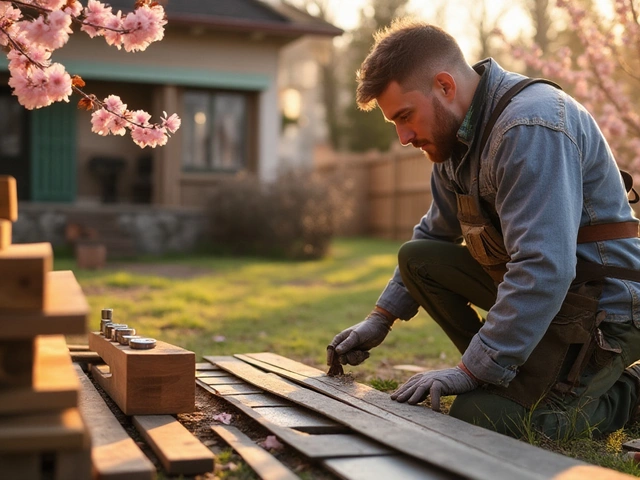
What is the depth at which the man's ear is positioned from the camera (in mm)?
3070

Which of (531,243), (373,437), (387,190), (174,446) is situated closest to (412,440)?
(373,437)

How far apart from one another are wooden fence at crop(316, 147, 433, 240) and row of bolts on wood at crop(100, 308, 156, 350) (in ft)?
41.4

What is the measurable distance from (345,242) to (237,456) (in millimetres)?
15268

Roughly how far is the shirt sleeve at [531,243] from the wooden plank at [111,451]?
122 centimetres

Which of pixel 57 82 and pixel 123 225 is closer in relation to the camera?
pixel 57 82

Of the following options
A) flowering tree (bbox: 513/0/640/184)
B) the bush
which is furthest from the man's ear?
the bush

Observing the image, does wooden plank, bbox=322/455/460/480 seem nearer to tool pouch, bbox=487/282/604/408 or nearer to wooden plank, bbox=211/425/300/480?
wooden plank, bbox=211/425/300/480

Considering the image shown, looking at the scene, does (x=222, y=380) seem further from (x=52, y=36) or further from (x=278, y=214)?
(x=278, y=214)

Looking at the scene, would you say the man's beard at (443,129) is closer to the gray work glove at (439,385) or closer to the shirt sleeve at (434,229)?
the shirt sleeve at (434,229)

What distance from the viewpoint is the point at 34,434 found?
1818 millimetres

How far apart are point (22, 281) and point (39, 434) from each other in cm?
35

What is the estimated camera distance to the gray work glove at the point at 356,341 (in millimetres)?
3475

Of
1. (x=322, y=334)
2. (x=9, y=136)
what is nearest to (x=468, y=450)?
(x=322, y=334)

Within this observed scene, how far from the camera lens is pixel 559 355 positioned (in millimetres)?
2973
